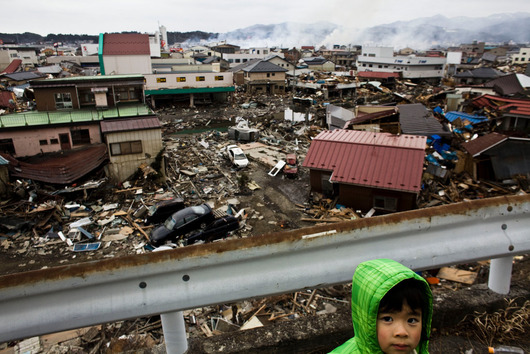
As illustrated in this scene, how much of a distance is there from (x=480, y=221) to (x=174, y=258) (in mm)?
2595

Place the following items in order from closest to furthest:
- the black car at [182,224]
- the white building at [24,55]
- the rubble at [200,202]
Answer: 1. the rubble at [200,202]
2. the black car at [182,224]
3. the white building at [24,55]

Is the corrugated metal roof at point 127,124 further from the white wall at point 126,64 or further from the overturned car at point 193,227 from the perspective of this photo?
the white wall at point 126,64

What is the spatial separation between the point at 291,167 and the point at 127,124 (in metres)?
9.43

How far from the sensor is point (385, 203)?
1355 cm

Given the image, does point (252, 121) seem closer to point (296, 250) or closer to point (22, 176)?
point (22, 176)

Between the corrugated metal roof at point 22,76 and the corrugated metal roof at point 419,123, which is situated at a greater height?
the corrugated metal roof at point 22,76

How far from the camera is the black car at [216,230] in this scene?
12.5 meters

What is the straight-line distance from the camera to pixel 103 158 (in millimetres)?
17344

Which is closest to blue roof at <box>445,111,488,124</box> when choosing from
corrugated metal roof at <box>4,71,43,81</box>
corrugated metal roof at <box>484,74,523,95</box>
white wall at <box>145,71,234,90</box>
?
corrugated metal roof at <box>484,74,523,95</box>

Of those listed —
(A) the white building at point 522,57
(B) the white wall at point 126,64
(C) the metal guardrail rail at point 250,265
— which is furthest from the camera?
(A) the white building at point 522,57

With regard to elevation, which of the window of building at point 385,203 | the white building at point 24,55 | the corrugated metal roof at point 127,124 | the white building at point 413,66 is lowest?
the window of building at point 385,203

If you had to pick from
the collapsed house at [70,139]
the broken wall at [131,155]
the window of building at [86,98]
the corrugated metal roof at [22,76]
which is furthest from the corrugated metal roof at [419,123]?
the corrugated metal roof at [22,76]

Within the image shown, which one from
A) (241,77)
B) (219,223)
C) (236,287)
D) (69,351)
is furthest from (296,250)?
(241,77)

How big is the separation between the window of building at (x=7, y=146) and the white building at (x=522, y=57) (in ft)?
349
